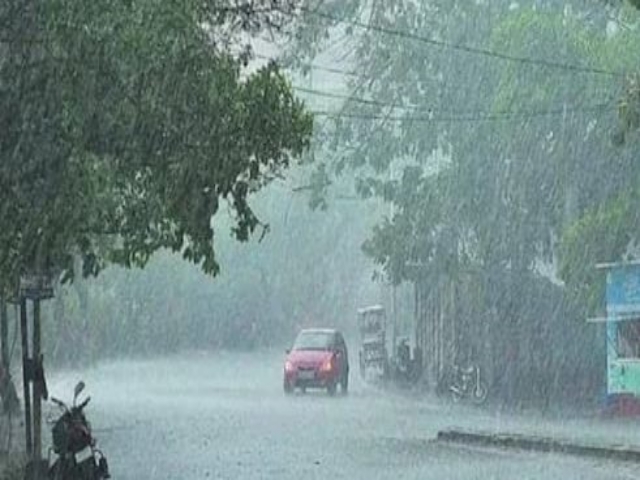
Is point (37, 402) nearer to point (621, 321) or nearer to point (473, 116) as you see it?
point (621, 321)

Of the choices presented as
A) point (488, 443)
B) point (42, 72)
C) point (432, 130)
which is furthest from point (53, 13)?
point (432, 130)

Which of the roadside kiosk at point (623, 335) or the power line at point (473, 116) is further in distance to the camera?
the power line at point (473, 116)

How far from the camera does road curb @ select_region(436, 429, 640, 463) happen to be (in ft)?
69.5

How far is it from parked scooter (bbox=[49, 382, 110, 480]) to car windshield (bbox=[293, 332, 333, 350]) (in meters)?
27.7

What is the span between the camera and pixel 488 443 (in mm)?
23984

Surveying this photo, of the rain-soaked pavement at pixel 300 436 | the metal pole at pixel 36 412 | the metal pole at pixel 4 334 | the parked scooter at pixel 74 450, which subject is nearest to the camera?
the parked scooter at pixel 74 450

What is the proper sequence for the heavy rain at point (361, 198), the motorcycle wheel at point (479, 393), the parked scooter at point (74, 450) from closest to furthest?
the heavy rain at point (361, 198) → the parked scooter at point (74, 450) → the motorcycle wheel at point (479, 393)

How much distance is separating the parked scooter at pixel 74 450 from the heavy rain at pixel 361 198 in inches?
1.0

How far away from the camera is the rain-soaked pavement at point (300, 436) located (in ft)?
63.5

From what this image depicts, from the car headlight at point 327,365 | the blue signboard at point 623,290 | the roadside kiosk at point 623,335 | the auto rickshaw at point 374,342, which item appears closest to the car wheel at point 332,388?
the car headlight at point 327,365

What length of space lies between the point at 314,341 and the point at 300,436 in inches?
664

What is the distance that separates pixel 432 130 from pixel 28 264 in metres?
24.8

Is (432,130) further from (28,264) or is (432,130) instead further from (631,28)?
(28,264)

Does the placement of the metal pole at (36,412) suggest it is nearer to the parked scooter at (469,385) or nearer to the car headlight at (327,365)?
the parked scooter at (469,385)
